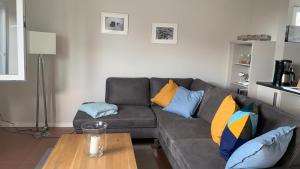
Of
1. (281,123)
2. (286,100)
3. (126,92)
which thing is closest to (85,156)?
A: (281,123)

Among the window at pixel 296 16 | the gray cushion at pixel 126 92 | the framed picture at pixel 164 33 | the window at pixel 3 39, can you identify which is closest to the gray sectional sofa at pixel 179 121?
the gray cushion at pixel 126 92

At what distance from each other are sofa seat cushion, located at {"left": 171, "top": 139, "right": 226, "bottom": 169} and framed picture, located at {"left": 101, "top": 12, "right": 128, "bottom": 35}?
223 cm

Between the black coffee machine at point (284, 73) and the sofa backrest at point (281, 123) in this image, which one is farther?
the black coffee machine at point (284, 73)

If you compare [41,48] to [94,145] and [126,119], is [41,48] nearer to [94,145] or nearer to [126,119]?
[126,119]

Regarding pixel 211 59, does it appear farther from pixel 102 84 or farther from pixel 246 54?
pixel 102 84

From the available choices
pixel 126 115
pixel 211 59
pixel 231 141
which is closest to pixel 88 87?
pixel 126 115

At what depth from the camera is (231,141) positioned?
2020 mm

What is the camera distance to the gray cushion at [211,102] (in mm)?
3023

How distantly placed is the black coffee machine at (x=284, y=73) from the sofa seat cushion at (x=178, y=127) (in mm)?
1331

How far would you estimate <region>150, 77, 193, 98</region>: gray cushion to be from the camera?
396 centimetres

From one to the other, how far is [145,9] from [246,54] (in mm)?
1816

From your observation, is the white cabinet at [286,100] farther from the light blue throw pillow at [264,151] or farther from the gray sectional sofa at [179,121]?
the light blue throw pillow at [264,151]

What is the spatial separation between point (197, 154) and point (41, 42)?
2548 mm

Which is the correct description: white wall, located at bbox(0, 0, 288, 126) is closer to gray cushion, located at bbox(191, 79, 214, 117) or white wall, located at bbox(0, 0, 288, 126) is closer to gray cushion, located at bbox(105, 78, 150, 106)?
gray cushion, located at bbox(105, 78, 150, 106)
